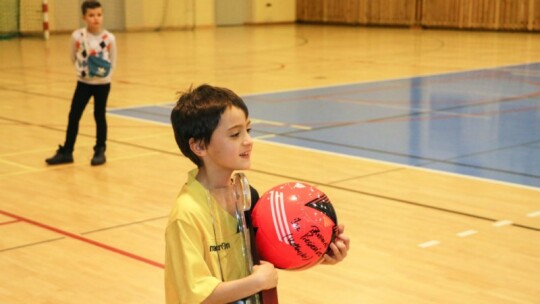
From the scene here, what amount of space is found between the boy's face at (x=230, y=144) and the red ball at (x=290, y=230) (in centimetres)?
19

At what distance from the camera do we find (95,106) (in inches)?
332

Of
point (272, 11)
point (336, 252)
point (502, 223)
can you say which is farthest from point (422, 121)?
point (272, 11)

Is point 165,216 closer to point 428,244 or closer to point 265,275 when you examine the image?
point 428,244

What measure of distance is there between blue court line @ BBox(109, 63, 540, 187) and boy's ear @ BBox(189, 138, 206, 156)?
5.28 meters

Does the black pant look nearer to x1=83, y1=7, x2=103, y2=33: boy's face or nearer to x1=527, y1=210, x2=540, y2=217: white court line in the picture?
x1=83, y1=7, x2=103, y2=33: boy's face

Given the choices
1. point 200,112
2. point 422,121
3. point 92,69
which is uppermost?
point 200,112

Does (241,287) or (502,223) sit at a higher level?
(241,287)

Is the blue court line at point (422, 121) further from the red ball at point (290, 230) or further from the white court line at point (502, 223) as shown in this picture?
the red ball at point (290, 230)

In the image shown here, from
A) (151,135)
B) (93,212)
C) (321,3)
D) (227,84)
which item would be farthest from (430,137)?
(321,3)

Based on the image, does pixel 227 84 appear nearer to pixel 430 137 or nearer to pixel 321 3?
pixel 430 137

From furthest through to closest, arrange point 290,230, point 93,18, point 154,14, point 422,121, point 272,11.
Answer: point 272,11 < point 154,14 < point 422,121 < point 93,18 < point 290,230

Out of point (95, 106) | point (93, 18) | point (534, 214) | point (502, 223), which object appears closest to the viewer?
point (502, 223)

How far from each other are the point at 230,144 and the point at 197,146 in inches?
3.9

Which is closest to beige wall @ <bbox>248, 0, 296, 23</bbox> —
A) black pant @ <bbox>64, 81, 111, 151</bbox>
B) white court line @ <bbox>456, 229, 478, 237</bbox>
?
black pant @ <bbox>64, 81, 111, 151</bbox>
